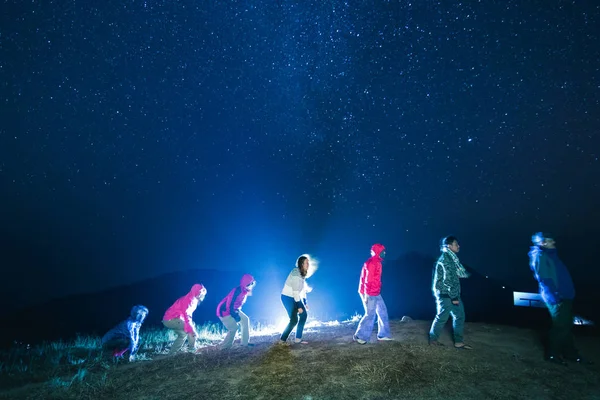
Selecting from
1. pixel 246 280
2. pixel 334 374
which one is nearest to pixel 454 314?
pixel 334 374

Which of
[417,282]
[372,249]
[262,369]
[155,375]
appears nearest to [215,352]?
[155,375]

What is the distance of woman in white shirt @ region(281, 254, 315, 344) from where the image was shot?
301 inches

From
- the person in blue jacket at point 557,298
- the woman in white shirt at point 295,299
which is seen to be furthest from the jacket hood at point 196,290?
the person in blue jacket at point 557,298

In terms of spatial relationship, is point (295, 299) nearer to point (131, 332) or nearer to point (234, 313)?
point (234, 313)

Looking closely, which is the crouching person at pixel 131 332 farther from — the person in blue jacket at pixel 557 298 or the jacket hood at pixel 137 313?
the person in blue jacket at pixel 557 298

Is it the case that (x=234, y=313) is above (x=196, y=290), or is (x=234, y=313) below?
below

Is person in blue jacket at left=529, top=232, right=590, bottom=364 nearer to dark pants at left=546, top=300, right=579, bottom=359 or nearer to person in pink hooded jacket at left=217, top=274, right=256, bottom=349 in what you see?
dark pants at left=546, top=300, right=579, bottom=359

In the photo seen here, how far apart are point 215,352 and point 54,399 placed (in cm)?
324

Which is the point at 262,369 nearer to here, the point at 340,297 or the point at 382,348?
the point at 382,348

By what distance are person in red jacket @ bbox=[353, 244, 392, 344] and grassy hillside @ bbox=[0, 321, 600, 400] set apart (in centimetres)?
37

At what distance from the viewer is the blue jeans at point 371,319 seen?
7473mm

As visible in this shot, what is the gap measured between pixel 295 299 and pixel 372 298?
1933mm

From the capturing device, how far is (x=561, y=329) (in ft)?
20.2

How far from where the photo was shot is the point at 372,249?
7.73 m
